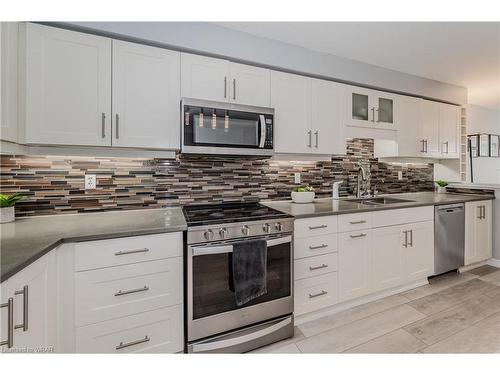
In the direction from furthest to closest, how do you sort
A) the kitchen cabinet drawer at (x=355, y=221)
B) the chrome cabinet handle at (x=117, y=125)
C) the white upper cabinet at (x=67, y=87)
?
the kitchen cabinet drawer at (x=355, y=221) → the chrome cabinet handle at (x=117, y=125) → the white upper cabinet at (x=67, y=87)

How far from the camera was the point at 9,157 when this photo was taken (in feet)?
5.57

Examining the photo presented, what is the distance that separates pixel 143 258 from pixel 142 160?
3.05 ft

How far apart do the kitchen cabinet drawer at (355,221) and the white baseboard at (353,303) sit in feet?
2.25

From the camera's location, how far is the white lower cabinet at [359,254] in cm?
200

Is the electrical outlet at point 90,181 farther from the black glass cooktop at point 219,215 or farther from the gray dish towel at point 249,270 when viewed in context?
the gray dish towel at point 249,270

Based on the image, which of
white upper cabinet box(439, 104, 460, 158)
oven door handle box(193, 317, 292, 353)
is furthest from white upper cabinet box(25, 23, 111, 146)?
white upper cabinet box(439, 104, 460, 158)

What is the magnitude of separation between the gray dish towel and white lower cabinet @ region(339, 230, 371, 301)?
83 cm

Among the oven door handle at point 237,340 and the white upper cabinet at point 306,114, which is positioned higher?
the white upper cabinet at point 306,114

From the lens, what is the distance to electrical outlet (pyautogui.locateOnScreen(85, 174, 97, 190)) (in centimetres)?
189

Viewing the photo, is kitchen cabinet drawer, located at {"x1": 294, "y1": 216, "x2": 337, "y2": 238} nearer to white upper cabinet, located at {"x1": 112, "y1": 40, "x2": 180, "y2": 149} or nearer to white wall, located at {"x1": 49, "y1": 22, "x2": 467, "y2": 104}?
white upper cabinet, located at {"x1": 112, "y1": 40, "x2": 180, "y2": 149}

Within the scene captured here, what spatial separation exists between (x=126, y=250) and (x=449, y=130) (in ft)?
13.4

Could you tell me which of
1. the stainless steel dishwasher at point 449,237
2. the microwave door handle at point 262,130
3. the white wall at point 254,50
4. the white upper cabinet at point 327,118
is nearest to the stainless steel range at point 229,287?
the microwave door handle at point 262,130
